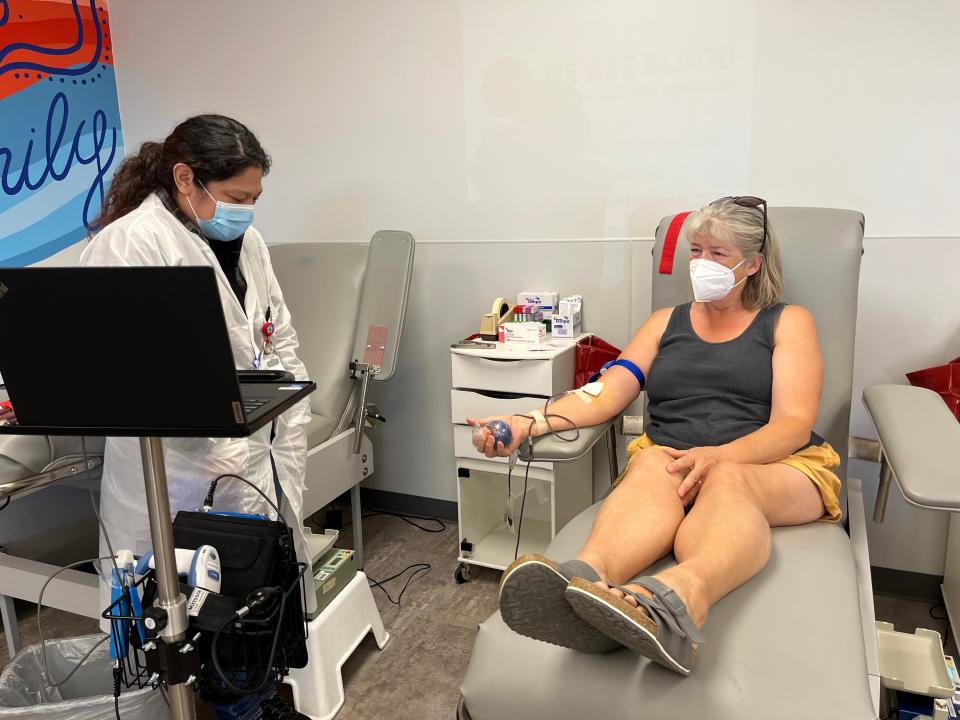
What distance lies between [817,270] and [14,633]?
7.70ft

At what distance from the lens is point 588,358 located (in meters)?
2.31

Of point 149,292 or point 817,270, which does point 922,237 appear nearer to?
point 817,270

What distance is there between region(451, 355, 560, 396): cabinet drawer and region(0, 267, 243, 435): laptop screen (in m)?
1.34

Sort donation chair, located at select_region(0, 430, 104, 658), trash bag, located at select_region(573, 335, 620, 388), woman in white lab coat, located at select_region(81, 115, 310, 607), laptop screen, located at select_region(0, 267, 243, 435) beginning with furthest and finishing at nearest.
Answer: trash bag, located at select_region(573, 335, 620, 388)
donation chair, located at select_region(0, 430, 104, 658)
woman in white lab coat, located at select_region(81, 115, 310, 607)
laptop screen, located at select_region(0, 267, 243, 435)

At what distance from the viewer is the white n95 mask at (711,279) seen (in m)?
1.71

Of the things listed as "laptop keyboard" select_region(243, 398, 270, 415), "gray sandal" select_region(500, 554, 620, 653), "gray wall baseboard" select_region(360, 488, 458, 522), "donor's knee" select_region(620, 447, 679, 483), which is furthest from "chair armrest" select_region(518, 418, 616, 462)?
"gray wall baseboard" select_region(360, 488, 458, 522)

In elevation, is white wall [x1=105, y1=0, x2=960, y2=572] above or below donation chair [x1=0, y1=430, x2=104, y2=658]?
above

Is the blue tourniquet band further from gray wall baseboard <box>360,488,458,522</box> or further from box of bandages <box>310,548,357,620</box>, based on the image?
gray wall baseboard <box>360,488,458,522</box>

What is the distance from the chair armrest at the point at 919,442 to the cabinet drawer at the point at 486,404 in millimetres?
934

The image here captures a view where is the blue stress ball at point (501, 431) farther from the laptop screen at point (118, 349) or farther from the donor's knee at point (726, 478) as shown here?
the laptop screen at point (118, 349)

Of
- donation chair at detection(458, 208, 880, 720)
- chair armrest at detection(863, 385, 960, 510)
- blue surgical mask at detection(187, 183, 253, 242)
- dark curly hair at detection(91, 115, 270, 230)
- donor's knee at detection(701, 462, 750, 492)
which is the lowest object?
donation chair at detection(458, 208, 880, 720)

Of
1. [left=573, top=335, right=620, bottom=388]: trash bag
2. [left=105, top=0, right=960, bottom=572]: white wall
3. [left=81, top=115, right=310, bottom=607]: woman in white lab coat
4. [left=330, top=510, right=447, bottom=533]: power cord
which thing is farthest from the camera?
[left=330, top=510, right=447, bottom=533]: power cord

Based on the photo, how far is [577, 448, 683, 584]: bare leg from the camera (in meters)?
1.31

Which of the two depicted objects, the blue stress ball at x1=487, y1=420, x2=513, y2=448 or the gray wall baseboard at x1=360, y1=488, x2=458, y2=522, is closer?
the blue stress ball at x1=487, y1=420, x2=513, y2=448
